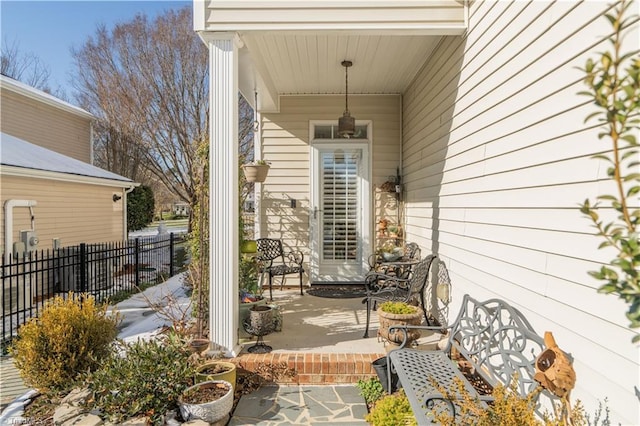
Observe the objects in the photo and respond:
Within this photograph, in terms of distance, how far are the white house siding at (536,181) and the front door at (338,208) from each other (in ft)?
7.70

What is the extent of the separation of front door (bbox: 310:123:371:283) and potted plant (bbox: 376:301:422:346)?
2569mm

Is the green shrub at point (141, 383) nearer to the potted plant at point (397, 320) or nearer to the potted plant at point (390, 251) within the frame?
the potted plant at point (397, 320)

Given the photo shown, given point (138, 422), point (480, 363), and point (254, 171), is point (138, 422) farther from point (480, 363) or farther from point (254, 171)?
point (254, 171)

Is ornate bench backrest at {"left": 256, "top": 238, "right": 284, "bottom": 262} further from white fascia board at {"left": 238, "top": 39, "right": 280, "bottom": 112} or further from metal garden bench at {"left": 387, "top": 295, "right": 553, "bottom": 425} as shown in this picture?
metal garden bench at {"left": 387, "top": 295, "right": 553, "bottom": 425}

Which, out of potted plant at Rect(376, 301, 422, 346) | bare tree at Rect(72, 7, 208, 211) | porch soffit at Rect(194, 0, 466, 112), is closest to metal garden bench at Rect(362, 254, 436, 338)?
potted plant at Rect(376, 301, 422, 346)

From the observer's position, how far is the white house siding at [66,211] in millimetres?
6254

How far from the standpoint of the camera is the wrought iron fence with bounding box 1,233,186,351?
4.37m

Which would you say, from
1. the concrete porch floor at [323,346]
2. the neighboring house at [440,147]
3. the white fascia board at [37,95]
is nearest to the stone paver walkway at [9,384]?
the neighboring house at [440,147]

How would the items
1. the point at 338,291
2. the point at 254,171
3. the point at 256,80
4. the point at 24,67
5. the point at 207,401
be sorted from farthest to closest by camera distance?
the point at 24,67
the point at 338,291
the point at 254,171
the point at 256,80
the point at 207,401

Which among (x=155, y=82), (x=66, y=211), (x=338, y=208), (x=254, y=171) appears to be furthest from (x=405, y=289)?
(x=155, y=82)

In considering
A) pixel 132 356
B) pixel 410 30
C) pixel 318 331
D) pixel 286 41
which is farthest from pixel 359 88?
pixel 132 356

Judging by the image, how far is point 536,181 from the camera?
1953 mm

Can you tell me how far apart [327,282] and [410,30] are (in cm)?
386

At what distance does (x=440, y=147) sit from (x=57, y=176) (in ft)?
22.9
